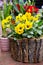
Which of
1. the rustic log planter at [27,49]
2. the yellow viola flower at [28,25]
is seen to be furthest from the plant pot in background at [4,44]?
the yellow viola flower at [28,25]

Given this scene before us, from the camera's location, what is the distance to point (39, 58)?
92cm

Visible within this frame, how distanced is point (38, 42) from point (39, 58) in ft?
0.30

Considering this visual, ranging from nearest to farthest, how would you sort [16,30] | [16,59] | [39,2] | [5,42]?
[16,30] < [16,59] < [5,42] < [39,2]

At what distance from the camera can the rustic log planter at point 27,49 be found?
34.9 inches

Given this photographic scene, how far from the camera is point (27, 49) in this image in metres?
0.89

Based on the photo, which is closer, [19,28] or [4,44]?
[19,28]

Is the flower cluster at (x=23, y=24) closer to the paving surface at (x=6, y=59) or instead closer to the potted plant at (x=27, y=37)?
the potted plant at (x=27, y=37)

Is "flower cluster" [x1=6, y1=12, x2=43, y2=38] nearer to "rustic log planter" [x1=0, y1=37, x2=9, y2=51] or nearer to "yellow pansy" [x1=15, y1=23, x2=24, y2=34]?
"yellow pansy" [x1=15, y1=23, x2=24, y2=34]

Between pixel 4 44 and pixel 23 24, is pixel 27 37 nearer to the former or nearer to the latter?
pixel 23 24

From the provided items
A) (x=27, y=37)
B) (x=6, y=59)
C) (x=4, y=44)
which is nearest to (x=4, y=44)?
(x=4, y=44)

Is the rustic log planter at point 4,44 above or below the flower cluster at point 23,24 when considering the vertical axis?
below

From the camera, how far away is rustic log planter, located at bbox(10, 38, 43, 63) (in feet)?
2.90

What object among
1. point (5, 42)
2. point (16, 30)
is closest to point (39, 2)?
point (5, 42)

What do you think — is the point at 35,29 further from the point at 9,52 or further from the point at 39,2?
the point at 39,2
